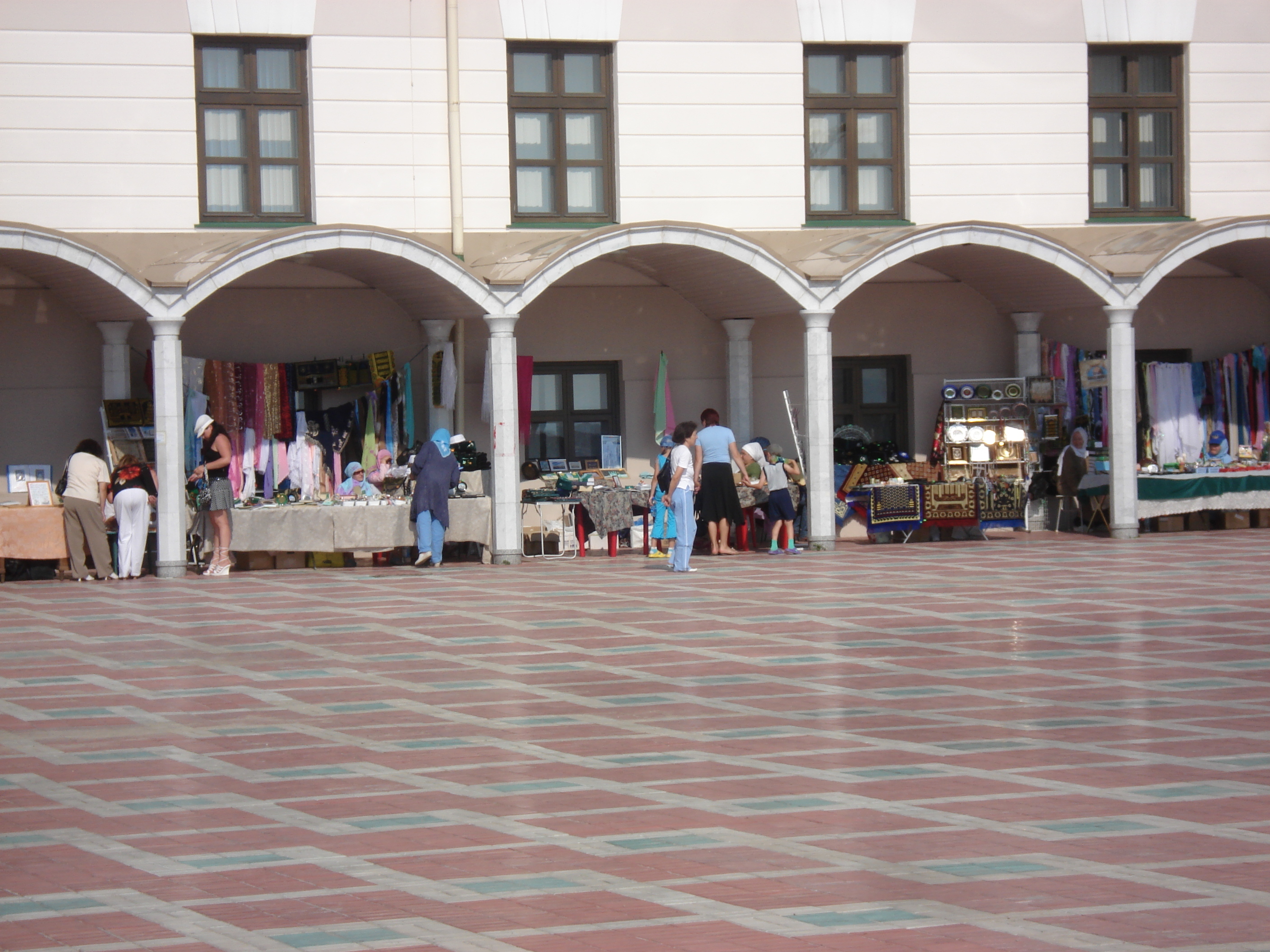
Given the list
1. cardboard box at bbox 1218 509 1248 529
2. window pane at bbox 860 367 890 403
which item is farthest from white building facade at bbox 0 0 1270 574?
cardboard box at bbox 1218 509 1248 529

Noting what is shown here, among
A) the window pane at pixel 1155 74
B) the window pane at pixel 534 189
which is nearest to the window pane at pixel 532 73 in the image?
the window pane at pixel 534 189

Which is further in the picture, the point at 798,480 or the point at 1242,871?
the point at 798,480

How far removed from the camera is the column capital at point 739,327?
20.1 meters

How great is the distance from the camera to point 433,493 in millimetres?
17359

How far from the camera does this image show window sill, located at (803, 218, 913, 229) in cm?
1992

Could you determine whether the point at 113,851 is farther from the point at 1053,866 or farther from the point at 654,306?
the point at 654,306

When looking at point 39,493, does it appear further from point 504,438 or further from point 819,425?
point 819,425

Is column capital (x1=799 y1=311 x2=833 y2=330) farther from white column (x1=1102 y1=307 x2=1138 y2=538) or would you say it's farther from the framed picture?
the framed picture

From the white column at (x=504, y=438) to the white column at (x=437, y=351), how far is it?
1572 millimetres

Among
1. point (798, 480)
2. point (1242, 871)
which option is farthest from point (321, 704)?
point (798, 480)

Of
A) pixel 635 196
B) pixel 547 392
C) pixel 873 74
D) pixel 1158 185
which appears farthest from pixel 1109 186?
pixel 547 392

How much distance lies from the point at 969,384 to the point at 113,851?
15.5 metres

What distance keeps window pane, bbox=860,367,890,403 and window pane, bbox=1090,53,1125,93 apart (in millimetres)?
A: 4396

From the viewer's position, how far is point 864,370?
2111 cm
